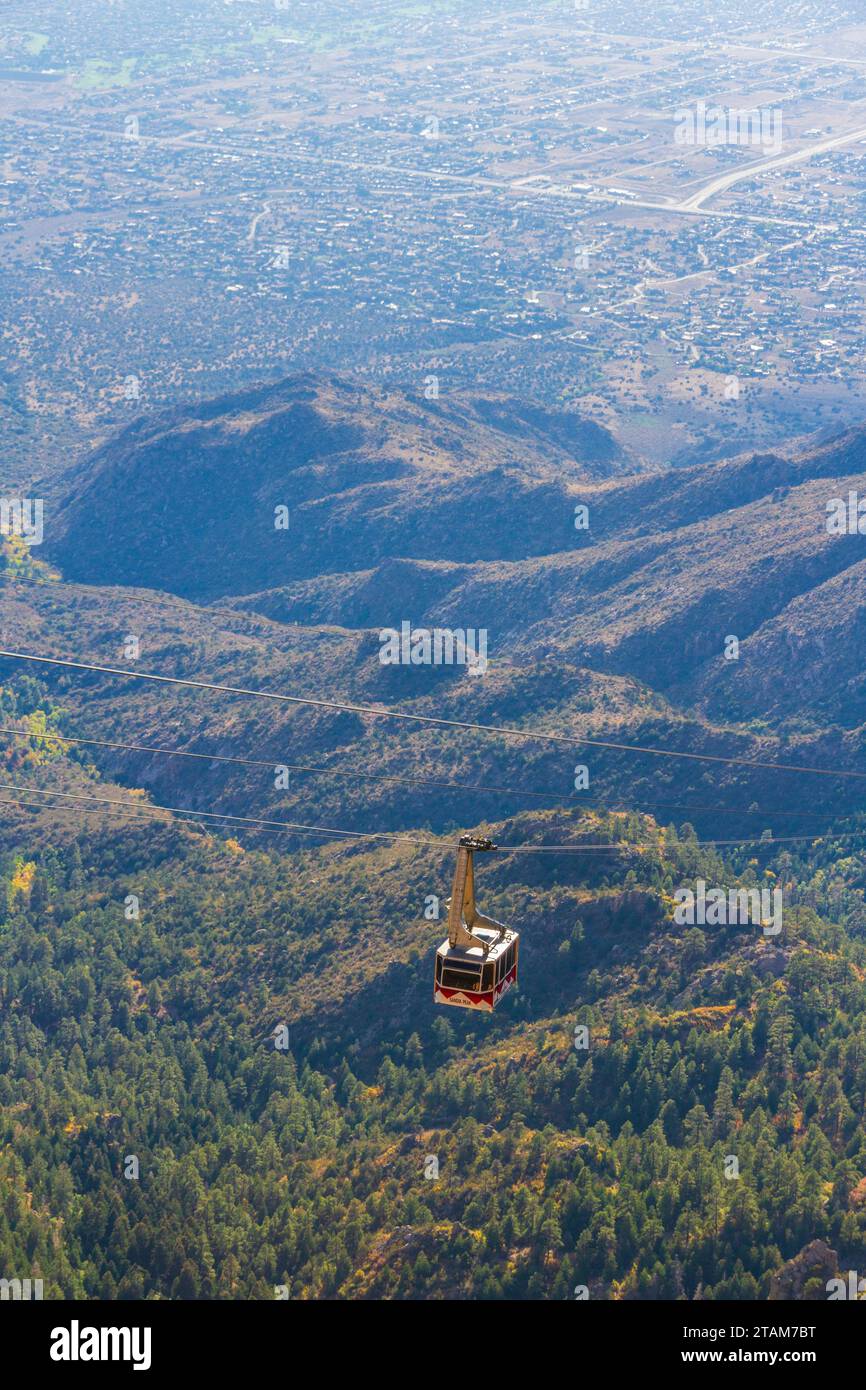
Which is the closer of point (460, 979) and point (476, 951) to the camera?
point (476, 951)

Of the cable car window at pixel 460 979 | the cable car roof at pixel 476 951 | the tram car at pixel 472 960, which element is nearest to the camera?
the tram car at pixel 472 960

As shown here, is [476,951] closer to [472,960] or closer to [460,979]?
[472,960]

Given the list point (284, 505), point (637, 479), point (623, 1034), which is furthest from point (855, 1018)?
point (284, 505)

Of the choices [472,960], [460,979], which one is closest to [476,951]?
[472,960]

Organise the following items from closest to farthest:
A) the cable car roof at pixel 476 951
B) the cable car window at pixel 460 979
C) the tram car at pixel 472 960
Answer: the tram car at pixel 472 960, the cable car roof at pixel 476 951, the cable car window at pixel 460 979

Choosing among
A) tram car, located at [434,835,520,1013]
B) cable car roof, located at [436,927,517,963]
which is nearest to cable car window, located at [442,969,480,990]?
tram car, located at [434,835,520,1013]

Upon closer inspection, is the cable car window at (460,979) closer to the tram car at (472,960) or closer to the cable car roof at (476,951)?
the tram car at (472,960)

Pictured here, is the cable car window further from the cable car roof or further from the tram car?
the cable car roof

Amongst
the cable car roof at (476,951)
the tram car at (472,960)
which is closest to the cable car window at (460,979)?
the tram car at (472,960)

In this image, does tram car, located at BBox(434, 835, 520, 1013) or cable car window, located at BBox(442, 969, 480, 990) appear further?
cable car window, located at BBox(442, 969, 480, 990)

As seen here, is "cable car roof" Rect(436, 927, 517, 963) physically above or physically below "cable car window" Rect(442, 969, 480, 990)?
above

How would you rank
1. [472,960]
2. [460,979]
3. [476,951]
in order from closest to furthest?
[472,960], [476,951], [460,979]

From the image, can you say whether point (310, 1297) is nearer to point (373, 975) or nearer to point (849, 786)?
point (373, 975)
